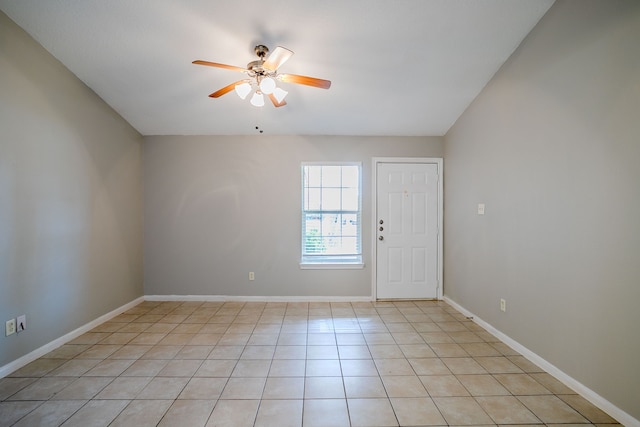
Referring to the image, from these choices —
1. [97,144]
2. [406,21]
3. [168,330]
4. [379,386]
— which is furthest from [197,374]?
[406,21]

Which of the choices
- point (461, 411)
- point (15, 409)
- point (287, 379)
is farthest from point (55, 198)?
point (461, 411)

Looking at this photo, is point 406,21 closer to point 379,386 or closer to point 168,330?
point 379,386

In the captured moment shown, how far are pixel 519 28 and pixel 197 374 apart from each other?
3864 mm

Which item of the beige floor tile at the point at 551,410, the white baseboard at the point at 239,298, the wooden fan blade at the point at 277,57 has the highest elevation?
the wooden fan blade at the point at 277,57

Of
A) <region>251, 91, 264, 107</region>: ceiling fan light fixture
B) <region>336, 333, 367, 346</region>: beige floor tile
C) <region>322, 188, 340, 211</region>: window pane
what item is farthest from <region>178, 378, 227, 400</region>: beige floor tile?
<region>322, 188, 340, 211</region>: window pane

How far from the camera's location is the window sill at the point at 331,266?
402 centimetres

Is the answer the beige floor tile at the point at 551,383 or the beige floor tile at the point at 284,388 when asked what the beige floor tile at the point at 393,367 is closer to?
the beige floor tile at the point at 284,388

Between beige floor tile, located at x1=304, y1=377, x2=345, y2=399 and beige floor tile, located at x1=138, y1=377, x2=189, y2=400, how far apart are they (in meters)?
0.91

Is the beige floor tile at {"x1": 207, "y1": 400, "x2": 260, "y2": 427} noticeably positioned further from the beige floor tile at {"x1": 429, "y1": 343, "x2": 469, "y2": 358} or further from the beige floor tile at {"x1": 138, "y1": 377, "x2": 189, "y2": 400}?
the beige floor tile at {"x1": 429, "y1": 343, "x2": 469, "y2": 358}

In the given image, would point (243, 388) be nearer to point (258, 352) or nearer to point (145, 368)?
point (258, 352)

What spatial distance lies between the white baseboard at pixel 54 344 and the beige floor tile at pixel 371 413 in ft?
8.61

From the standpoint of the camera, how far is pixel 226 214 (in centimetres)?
400

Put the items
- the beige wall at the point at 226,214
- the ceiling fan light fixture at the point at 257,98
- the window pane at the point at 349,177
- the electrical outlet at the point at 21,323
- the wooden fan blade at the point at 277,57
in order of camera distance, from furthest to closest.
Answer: the window pane at the point at 349,177
the beige wall at the point at 226,214
the ceiling fan light fixture at the point at 257,98
the electrical outlet at the point at 21,323
the wooden fan blade at the point at 277,57

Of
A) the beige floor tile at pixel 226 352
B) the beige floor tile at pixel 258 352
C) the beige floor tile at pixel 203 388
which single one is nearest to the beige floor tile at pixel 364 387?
the beige floor tile at pixel 258 352
